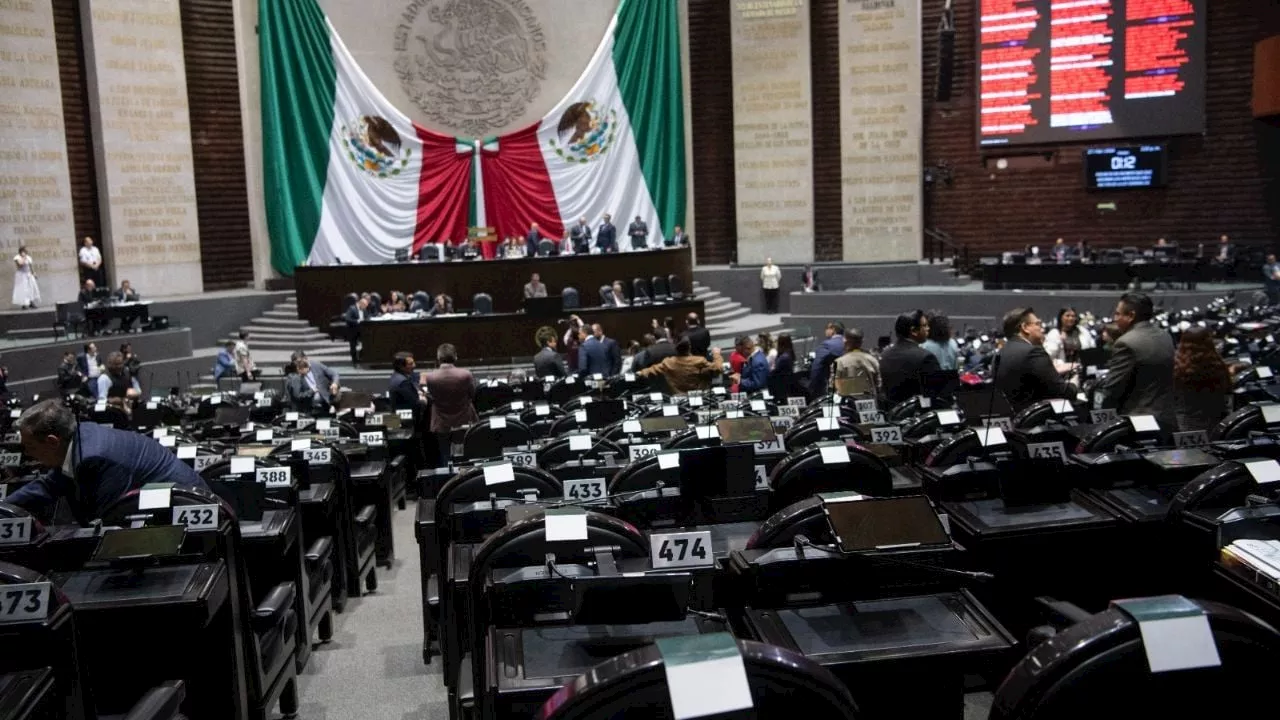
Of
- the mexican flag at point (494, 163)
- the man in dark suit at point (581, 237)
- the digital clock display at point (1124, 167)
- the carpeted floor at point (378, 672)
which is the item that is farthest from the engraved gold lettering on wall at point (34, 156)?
the digital clock display at point (1124, 167)

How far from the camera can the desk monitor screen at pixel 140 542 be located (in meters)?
2.91

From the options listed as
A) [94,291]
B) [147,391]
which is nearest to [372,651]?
[147,391]

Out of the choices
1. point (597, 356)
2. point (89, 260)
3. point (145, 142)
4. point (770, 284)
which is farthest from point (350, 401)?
point (145, 142)

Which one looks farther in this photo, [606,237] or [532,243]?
[606,237]

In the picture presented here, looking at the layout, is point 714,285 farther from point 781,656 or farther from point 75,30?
point 781,656

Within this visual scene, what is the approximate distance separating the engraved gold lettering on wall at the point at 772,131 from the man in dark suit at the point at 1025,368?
14328 mm

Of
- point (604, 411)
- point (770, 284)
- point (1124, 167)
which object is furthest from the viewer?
point (770, 284)

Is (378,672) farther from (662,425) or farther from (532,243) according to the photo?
(532,243)

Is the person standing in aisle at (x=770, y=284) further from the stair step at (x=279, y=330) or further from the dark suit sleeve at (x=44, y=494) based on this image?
the dark suit sleeve at (x=44, y=494)

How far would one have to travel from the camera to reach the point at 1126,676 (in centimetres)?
154

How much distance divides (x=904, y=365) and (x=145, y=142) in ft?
50.0

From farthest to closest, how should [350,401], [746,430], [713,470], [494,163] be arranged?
[494,163], [350,401], [746,430], [713,470]

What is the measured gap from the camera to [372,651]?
16.1ft

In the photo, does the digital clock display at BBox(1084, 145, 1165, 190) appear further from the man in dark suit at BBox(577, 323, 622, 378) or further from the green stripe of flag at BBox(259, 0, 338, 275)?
the green stripe of flag at BBox(259, 0, 338, 275)
